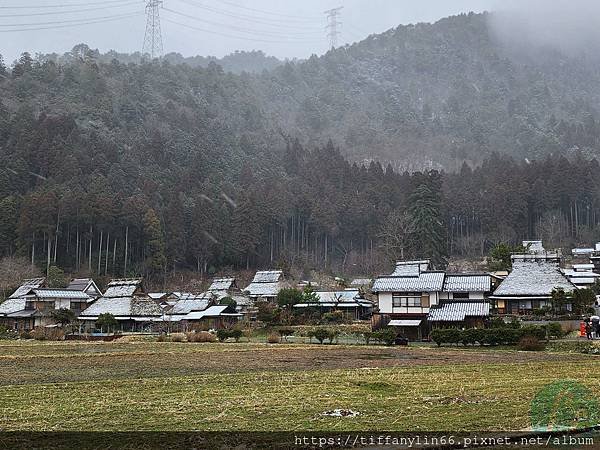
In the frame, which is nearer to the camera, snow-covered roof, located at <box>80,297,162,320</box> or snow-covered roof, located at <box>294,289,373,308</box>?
snow-covered roof, located at <box>80,297,162,320</box>

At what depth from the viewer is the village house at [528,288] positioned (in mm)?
40031

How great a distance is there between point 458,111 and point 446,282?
137 meters

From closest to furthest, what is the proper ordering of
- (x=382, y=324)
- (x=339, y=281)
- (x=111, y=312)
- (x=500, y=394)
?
1. (x=500, y=394)
2. (x=382, y=324)
3. (x=111, y=312)
4. (x=339, y=281)

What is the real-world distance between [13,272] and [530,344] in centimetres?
5280

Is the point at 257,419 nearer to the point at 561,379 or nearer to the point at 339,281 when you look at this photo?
the point at 561,379

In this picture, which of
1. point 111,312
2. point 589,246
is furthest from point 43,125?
point 589,246

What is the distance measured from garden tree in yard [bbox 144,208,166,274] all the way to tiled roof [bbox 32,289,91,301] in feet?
40.5

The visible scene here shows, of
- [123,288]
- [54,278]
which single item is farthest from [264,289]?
[54,278]

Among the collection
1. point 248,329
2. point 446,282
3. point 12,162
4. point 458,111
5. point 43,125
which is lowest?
point 248,329

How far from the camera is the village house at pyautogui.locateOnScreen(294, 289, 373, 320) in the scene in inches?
2138

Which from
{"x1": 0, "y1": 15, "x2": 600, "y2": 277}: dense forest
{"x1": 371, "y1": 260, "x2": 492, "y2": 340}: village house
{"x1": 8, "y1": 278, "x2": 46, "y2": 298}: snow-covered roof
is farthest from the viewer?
{"x1": 0, "y1": 15, "x2": 600, "y2": 277}: dense forest

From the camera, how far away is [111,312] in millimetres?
51719

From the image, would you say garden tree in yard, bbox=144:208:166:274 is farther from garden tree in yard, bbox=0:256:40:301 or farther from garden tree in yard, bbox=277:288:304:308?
garden tree in yard, bbox=277:288:304:308

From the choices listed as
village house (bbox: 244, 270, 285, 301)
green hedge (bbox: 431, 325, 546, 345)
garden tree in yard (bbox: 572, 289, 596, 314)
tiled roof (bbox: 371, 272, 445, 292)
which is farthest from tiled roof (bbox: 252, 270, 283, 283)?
garden tree in yard (bbox: 572, 289, 596, 314)
